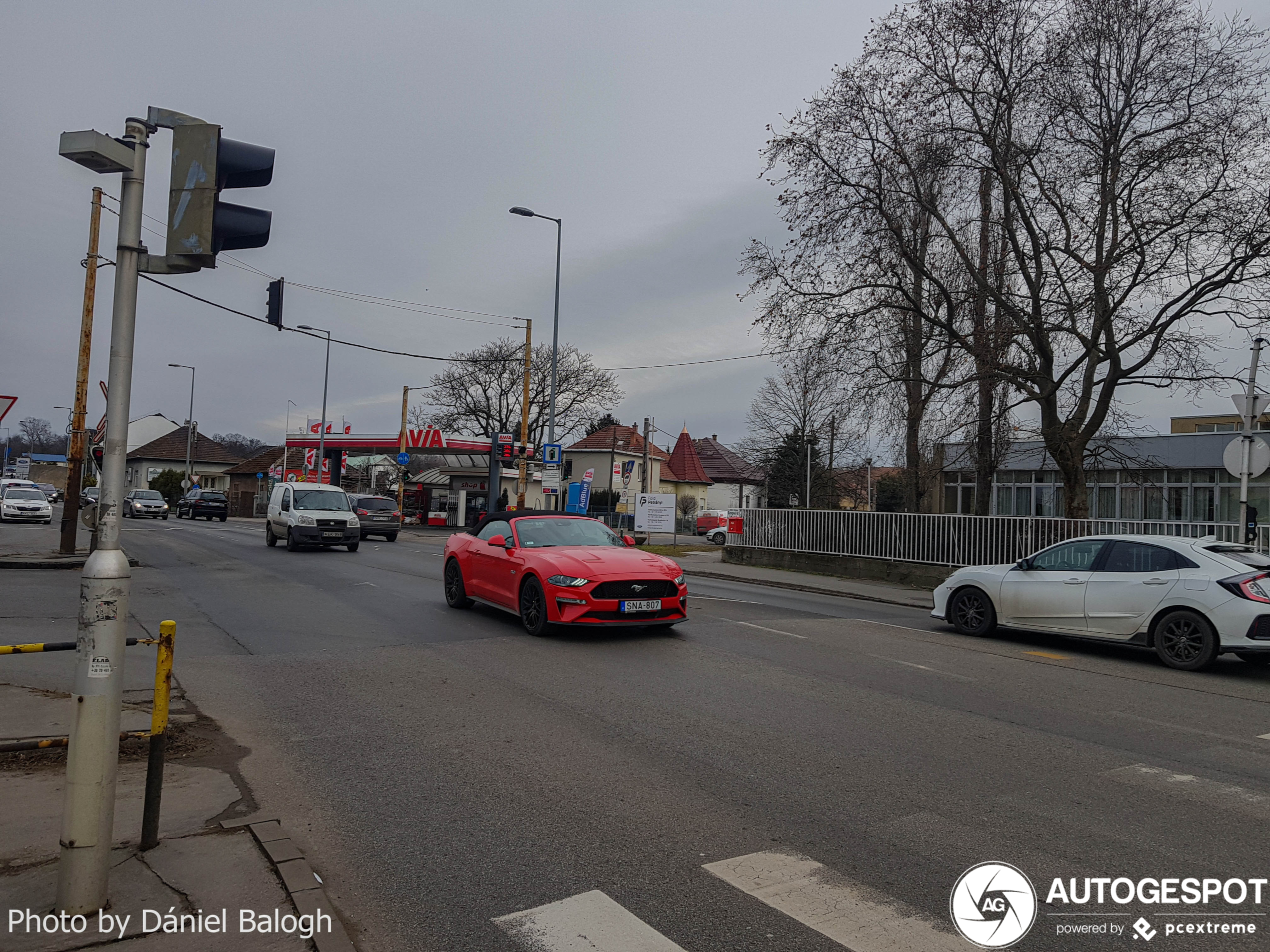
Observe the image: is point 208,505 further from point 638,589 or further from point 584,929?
point 584,929

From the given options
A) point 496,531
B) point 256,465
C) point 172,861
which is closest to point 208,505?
point 256,465

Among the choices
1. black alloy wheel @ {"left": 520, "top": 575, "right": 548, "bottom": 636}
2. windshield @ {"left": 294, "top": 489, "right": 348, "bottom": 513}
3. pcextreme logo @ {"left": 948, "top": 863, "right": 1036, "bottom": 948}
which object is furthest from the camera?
windshield @ {"left": 294, "top": 489, "right": 348, "bottom": 513}

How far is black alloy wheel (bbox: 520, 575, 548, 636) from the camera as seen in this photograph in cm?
1070

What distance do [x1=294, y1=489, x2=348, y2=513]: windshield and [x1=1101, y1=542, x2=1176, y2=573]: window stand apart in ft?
67.7

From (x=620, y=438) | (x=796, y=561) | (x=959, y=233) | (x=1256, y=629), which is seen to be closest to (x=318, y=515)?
(x=796, y=561)

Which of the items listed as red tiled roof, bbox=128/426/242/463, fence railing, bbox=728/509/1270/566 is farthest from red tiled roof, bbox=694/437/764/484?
fence railing, bbox=728/509/1270/566

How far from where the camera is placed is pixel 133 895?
3.61 m

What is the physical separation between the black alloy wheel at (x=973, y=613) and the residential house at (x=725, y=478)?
68199 mm

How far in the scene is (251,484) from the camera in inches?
3076

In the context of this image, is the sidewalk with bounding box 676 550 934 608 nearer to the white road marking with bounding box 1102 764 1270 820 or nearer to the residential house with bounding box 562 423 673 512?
the white road marking with bounding box 1102 764 1270 820

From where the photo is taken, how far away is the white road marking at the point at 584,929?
11.1 feet

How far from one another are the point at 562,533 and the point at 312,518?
1547 cm

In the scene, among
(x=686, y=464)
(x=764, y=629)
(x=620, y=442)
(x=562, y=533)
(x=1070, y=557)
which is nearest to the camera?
(x=1070, y=557)

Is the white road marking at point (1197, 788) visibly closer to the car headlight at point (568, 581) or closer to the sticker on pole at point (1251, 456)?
the car headlight at point (568, 581)
